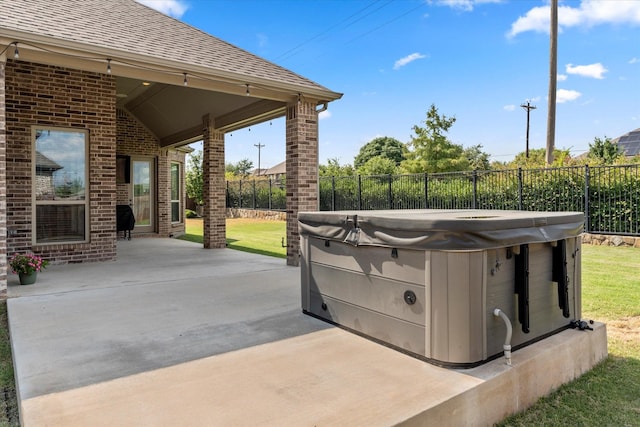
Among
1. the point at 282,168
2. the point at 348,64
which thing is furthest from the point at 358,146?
the point at 348,64

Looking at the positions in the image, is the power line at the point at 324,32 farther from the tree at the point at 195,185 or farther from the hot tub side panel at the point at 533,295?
the hot tub side panel at the point at 533,295

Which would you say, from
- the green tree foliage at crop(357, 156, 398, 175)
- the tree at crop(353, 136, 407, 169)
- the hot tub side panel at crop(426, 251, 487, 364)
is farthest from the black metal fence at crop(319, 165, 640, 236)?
the tree at crop(353, 136, 407, 169)

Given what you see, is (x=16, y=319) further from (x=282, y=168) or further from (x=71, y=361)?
(x=282, y=168)

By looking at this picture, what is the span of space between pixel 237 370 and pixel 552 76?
15233 millimetres

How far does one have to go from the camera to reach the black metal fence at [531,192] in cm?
962

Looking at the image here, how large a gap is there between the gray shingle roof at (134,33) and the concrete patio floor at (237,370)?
3.25 m

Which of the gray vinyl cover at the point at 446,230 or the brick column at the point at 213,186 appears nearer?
the gray vinyl cover at the point at 446,230

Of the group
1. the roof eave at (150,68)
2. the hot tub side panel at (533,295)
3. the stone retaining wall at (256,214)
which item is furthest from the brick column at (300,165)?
the stone retaining wall at (256,214)

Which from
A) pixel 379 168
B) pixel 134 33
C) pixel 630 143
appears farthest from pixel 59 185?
pixel 630 143

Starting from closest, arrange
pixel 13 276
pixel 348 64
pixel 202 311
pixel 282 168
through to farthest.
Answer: pixel 202 311 → pixel 13 276 → pixel 348 64 → pixel 282 168

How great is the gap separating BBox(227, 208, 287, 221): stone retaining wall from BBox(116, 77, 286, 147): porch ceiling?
8243 millimetres

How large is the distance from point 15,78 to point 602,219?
12227 millimetres

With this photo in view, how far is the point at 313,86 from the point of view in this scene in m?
7.05

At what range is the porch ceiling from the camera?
8305mm
